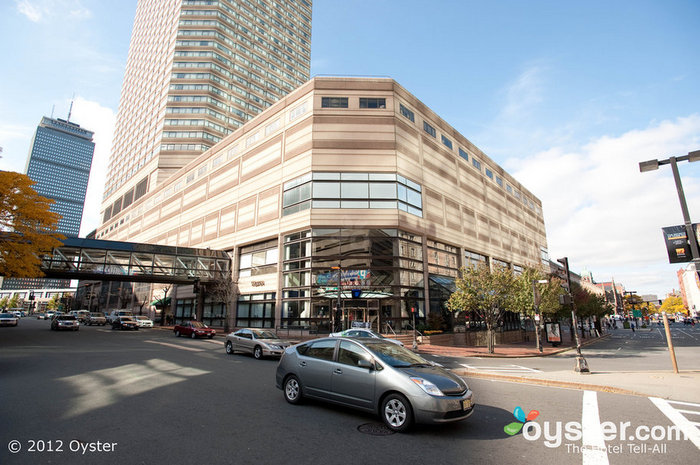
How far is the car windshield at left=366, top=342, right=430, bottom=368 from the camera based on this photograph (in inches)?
261

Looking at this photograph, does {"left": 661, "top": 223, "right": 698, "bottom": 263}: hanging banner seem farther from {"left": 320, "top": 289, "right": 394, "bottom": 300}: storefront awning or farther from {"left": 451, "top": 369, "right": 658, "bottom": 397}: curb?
{"left": 320, "top": 289, "right": 394, "bottom": 300}: storefront awning

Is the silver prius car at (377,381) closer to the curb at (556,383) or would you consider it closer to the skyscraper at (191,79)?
the curb at (556,383)

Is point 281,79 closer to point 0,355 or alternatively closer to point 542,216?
point 542,216

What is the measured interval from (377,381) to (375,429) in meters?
0.76

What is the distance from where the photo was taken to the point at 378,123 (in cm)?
3338

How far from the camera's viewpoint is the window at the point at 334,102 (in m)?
34.1

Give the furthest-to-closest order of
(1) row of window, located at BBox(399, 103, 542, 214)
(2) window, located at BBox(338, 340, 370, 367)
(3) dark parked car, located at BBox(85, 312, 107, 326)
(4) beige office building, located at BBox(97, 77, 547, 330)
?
(3) dark parked car, located at BBox(85, 312, 107, 326) → (1) row of window, located at BBox(399, 103, 542, 214) → (4) beige office building, located at BBox(97, 77, 547, 330) → (2) window, located at BBox(338, 340, 370, 367)

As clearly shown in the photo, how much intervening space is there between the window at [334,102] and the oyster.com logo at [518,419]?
3144 centimetres

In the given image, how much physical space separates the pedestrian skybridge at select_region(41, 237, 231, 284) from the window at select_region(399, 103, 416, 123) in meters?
25.3

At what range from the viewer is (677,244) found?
867cm

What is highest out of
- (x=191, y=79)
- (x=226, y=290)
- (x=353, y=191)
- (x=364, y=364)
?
(x=191, y=79)

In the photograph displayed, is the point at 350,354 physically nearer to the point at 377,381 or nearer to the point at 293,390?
the point at 377,381

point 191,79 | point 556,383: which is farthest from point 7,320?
point 191,79

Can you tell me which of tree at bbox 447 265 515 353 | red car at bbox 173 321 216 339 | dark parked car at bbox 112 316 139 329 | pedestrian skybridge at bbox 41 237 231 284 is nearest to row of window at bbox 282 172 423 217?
tree at bbox 447 265 515 353
